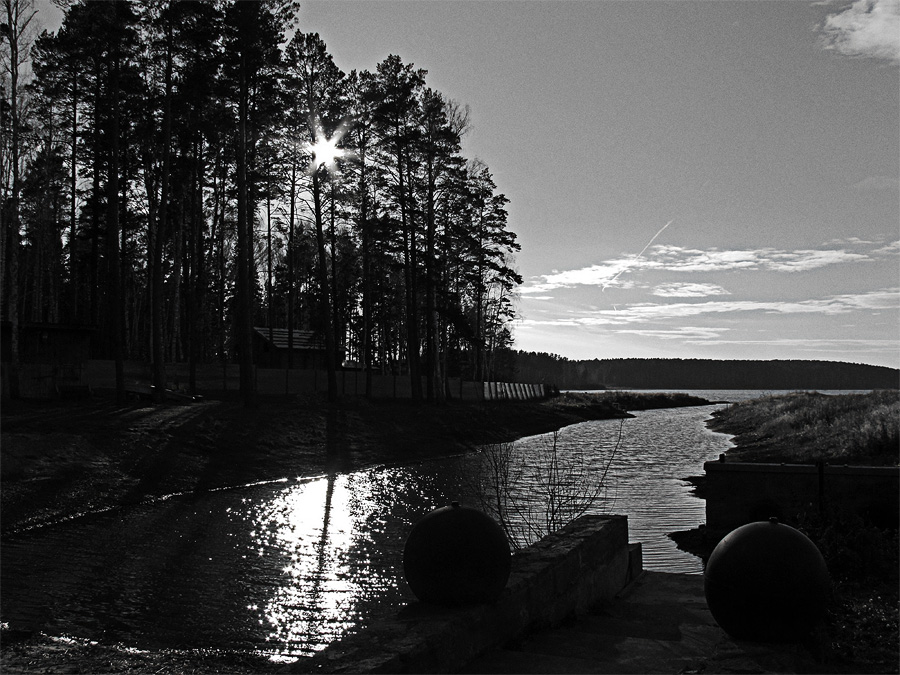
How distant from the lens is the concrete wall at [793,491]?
1316cm

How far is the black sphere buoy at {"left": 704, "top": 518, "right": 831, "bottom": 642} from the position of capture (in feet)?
19.9

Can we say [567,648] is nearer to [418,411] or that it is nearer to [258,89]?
[258,89]

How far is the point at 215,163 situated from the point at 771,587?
123 feet


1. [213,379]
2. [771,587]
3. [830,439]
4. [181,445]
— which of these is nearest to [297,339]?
[213,379]

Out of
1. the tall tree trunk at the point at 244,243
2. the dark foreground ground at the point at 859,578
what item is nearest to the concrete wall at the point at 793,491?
the dark foreground ground at the point at 859,578

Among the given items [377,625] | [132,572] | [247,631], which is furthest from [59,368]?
[377,625]

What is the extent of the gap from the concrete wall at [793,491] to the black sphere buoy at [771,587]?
266 inches

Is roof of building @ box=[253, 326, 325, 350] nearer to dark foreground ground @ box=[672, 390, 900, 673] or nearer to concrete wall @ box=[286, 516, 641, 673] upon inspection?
dark foreground ground @ box=[672, 390, 900, 673]

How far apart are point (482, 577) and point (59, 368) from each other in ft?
97.5

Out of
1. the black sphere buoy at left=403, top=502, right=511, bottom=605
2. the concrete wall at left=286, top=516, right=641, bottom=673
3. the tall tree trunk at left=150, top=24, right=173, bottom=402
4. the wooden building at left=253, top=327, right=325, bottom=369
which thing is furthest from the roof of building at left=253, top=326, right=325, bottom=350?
the black sphere buoy at left=403, top=502, right=511, bottom=605

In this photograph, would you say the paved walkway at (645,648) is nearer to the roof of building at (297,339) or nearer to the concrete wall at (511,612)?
the concrete wall at (511,612)

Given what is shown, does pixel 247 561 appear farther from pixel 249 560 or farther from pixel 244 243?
pixel 244 243

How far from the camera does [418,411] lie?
37031 mm

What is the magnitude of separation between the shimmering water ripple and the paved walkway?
91.5 inches
